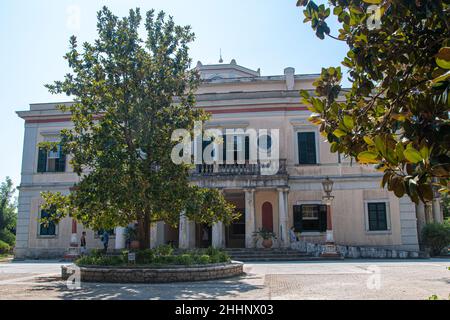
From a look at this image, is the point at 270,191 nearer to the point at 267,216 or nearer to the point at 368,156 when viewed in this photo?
the point at 267,216

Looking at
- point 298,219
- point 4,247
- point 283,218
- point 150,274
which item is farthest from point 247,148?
point 4,247

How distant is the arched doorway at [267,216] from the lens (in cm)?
2522

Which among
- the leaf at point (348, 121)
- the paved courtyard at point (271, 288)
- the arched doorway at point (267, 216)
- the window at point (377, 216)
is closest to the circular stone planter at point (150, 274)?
the paved courtyard at point (271, 288)

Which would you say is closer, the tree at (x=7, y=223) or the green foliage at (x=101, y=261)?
the green foliage at (x=101, y=261)

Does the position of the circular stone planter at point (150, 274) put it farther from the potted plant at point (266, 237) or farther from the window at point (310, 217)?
the window at point (310, 217)

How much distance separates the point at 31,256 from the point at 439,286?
77.9 ft

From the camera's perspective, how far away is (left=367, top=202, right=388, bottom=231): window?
2442 centimetres

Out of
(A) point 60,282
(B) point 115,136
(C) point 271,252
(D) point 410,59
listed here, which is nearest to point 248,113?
(C) point 271,252

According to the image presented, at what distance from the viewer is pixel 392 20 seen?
13.2 feet

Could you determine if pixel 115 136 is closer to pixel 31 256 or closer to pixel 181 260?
pixel 181 260

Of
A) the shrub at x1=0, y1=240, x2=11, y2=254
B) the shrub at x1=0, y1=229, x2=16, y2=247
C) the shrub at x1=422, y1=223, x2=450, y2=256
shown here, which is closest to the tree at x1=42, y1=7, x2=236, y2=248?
the shrub at x1=422, y1=223, x2=450, y2=256

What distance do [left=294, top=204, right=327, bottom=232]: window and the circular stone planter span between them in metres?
12.2

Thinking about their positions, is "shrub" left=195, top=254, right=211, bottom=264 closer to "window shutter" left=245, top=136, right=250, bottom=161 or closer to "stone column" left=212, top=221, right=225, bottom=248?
"stone column" left=212, top=221, right=225, bottom=248

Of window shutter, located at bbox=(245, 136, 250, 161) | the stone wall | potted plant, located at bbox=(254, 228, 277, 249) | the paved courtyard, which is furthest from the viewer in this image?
window shutter, located at bbox=(245, 136, 250, 161)
